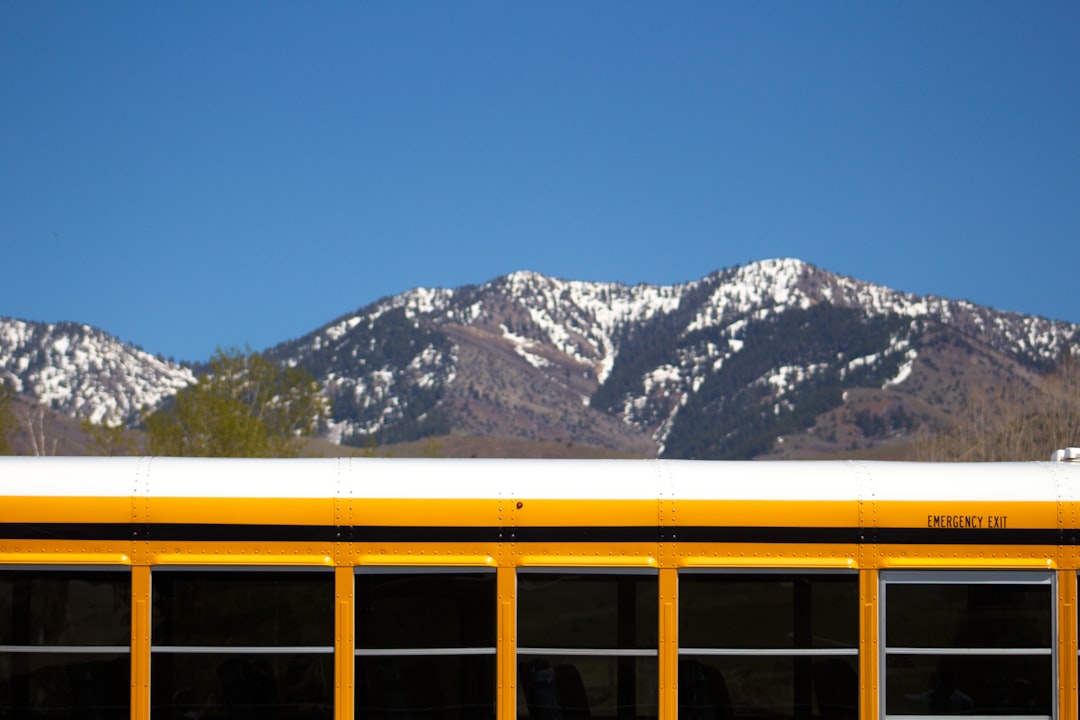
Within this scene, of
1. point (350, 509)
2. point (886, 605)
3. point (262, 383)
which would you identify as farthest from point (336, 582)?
point (262, 383)

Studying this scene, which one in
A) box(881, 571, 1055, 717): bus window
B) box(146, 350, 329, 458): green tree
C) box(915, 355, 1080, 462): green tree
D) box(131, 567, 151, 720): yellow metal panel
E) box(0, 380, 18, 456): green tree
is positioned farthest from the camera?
box(0, 380, 18, 456): green tree

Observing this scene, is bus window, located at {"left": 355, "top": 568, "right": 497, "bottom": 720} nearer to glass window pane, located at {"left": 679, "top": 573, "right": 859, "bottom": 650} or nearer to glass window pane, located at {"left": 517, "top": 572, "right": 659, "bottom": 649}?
glass window pane, located at {"left": 517, "top": 572, "right": 659, "bottom": 649}

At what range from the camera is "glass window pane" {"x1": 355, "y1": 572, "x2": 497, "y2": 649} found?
7.57 m

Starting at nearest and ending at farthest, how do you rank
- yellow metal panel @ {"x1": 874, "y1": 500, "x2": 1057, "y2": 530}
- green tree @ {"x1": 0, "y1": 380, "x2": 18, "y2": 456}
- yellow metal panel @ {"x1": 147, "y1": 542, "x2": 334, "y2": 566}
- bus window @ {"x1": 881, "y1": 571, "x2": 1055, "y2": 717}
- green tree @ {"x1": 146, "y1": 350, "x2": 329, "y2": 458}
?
1. yellow metal panel @ {"x1": 147, "y1": 542, "x2": 334, "y2": 566}
2. bus window @ {"x1": 881, "y1": 571, "x2": 1055, "y2": 717}
3. yellow metal panel @ {"x1": 874, "y1": 500, "x2": 1057, "y2": 530}
4. green tree @ {"x1": 146, "y1": 350, "x2": 329, "y2": 458}
5. green tree @ {"x1": 0, "y1": 380, "x2": 18, "y2": 456}

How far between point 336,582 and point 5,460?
2137mm

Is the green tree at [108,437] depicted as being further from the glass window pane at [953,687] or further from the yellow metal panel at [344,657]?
the glass window pane at [953,687]

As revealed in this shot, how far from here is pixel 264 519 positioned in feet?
25.2

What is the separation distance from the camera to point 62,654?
7488 millimetres

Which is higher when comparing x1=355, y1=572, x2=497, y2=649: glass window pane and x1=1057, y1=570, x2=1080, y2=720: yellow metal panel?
x1=355, y1=572, x2=497, y2=649: glass window pane

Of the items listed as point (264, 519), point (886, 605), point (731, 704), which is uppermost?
point (264, 519)

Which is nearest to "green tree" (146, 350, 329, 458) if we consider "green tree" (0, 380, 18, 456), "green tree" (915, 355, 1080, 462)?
"green tree" (0, 380, 18, 456)

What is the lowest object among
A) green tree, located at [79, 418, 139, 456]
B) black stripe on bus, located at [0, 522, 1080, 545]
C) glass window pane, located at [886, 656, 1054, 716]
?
glass window pane, located at [886, 656, 1054, 716]

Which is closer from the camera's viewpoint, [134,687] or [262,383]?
[134,687]

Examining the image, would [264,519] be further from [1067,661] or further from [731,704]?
[1067,661]
